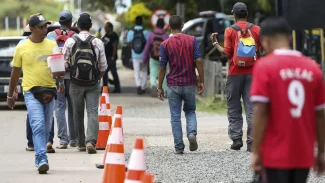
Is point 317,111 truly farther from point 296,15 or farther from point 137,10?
point 137,10

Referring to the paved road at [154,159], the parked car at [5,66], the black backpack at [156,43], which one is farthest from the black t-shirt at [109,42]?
the paved road at [154,159]

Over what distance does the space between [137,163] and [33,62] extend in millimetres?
4111

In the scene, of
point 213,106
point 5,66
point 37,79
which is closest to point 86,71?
point 37,79

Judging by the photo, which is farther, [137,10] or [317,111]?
[137,10]

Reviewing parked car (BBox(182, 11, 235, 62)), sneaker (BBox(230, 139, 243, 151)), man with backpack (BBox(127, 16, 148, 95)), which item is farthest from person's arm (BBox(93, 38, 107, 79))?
parked car (BBox(182, 11, 235, 62))

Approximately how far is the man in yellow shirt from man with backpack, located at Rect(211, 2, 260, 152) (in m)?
2.25

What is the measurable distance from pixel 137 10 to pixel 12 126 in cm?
1828

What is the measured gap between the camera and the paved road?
11.1 m

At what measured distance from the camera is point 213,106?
21438mm

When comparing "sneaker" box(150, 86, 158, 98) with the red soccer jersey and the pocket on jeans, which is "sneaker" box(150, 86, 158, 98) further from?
the red soccer jersey

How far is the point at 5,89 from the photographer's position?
21.0 meters

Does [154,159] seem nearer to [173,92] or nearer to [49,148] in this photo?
[173,92]

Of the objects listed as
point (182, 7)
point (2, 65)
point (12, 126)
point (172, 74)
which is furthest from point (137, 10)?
point (172, 74)

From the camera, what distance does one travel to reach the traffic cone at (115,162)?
9.79 m
